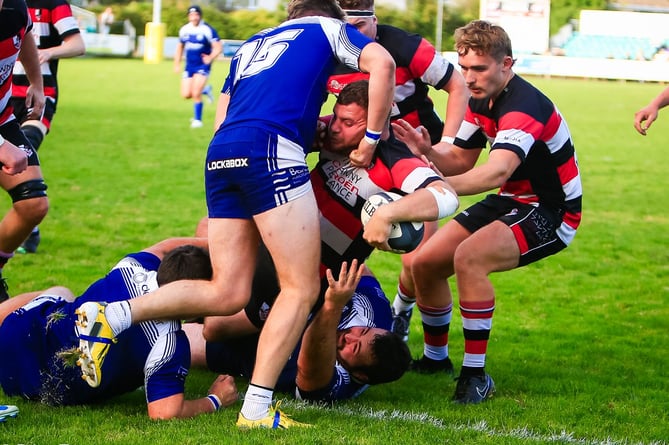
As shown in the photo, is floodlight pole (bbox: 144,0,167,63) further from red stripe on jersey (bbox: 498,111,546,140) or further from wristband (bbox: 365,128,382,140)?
wristband (bbox: 365,128,382,140)

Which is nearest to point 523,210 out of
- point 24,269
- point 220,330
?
point 220,330

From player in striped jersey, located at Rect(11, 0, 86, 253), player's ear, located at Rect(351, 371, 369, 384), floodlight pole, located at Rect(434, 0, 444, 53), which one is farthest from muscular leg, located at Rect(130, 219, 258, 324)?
floodlight pole, located at Rect(434, 0, 444, 53)

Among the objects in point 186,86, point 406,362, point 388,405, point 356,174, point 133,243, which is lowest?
point 186,86

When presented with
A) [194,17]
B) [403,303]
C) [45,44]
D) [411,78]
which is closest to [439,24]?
[194,17]

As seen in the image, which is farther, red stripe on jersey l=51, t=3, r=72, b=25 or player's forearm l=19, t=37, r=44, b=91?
red stripe on jersey l=51, t=3, r=72, b=25

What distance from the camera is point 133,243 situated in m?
9.62

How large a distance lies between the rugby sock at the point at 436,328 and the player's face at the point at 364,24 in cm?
200

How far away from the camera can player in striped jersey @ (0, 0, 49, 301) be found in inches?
240

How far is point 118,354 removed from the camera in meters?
4.70

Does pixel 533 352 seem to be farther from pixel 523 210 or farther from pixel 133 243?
pixel 133 243

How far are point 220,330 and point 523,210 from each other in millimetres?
2081

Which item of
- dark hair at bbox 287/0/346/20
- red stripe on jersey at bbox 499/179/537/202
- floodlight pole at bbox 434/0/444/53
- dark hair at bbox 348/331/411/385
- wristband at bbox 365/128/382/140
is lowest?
floodlight pole at bbox 434/0/444/53

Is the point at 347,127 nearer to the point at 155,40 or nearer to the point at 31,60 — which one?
Answer: the point at 31,60

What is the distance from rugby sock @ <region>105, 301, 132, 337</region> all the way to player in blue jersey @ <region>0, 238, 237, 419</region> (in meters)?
0.17
